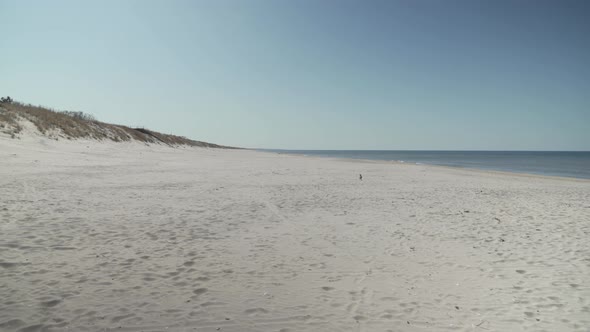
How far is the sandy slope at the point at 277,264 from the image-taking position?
412cm

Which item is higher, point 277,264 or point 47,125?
point 47,125

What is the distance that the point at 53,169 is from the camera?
48.4 ft

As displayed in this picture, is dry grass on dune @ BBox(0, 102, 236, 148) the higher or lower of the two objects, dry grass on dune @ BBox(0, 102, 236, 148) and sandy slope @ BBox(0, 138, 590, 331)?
the higher

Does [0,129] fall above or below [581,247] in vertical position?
above

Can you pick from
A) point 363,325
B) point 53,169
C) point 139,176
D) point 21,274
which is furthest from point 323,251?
point 53,169

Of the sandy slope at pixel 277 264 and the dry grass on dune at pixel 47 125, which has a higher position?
the dry grass on dune at pixel 47 125

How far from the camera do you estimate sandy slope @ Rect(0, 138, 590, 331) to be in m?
4.12

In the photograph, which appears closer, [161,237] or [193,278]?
[193,278]

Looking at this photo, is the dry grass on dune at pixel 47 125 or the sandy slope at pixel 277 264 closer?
the sandy slope at pixel 277 264

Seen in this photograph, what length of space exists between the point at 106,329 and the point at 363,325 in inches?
124

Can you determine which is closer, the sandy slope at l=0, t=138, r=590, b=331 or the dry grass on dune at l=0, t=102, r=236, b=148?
the sandy slope at l=0, t=138, r=590, b=331

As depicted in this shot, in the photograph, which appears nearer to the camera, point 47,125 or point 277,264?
point 277,264

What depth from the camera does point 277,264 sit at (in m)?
5.90

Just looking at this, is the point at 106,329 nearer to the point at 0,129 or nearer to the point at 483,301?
the point at 483,301
